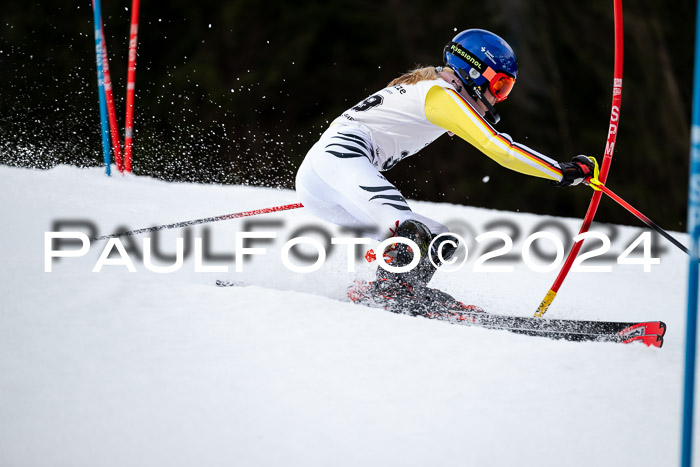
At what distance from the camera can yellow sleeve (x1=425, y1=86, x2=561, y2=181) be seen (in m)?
2.79

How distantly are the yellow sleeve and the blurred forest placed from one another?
9.20 m

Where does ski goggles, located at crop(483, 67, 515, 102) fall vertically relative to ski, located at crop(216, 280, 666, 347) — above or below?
above

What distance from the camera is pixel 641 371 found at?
94.6 inches

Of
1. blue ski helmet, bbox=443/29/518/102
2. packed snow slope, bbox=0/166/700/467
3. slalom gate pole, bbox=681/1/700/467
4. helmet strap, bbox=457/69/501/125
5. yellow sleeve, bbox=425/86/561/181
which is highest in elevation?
blue ski helmet, bbox=443/29/518/102

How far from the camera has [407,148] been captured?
127 inches

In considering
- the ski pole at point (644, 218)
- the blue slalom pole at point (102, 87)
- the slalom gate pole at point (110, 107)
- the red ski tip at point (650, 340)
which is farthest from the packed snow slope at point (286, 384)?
the slalom gate pole at point (110, 107)

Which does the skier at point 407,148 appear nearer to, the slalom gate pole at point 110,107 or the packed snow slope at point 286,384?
the packed snow slope at point 286,384

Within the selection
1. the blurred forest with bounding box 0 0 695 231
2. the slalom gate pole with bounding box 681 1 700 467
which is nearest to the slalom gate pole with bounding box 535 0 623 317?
the slalom gate pole with bounding box 681 1 700 467

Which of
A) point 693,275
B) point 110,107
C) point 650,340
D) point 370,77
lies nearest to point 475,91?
point 650,340

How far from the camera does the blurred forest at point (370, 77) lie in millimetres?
12406

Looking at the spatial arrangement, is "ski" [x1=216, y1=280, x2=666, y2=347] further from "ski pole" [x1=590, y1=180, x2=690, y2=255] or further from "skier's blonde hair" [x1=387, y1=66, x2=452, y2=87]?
"skier's blonde hair" [x1=387, y1=66, x2=452, y2=87]

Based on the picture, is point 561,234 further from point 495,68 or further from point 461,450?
point 461,450

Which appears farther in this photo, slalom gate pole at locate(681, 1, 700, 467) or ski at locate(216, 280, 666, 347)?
ski at locate(216, 280, 666, 347)

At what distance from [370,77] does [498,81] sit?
11.0 metres
